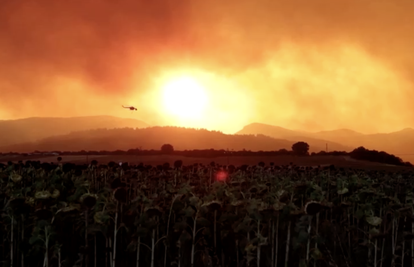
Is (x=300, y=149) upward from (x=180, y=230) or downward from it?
upward

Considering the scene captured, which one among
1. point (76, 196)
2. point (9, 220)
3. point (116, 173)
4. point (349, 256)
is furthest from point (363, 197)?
point (116, 173)

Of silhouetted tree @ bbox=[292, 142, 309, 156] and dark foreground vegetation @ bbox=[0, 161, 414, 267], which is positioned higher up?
silhouetted tree @ bbox=[292, 142, 309, 156]

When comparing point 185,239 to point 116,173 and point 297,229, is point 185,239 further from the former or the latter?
point 116,173

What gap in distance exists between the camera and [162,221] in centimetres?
1387

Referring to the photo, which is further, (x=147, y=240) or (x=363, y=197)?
(x=363, y=197)

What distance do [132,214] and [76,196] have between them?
2021 millimetres

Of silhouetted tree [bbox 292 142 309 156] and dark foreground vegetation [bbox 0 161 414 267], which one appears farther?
silhouetted tree [bbox 292 142 309 156]

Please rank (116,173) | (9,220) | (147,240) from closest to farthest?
(9,220) < (147,240) < (116,173)

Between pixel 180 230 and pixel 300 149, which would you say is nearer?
pixel 180 230

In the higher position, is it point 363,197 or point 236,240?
point 363,197

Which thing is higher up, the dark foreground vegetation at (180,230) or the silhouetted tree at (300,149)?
the silhouetted tree at (300,149)

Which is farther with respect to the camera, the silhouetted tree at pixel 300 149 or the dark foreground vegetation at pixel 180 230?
the silhouetted tree at pixel 300 149

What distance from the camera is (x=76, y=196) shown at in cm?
1334

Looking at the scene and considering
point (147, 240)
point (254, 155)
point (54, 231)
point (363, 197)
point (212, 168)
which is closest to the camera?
point (54, 231)
